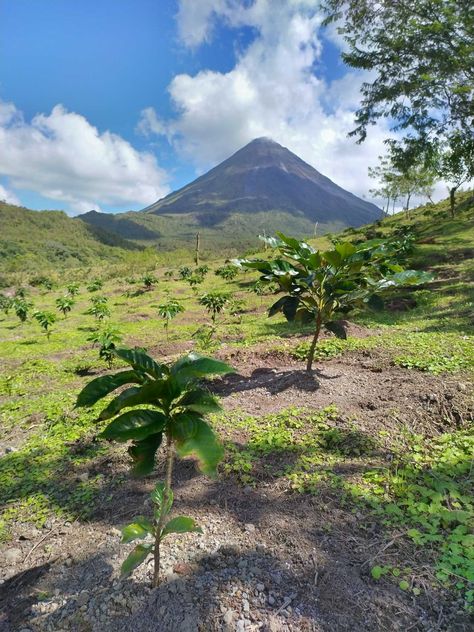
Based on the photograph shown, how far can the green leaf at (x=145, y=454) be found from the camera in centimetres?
188

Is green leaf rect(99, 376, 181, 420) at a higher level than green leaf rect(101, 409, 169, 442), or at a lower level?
higher

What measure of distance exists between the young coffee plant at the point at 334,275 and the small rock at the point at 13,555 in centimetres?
341

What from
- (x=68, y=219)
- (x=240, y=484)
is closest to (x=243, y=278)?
(x=240, y=484)

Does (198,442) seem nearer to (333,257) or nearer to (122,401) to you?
(122,401)

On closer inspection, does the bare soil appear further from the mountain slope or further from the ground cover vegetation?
the mountain slope

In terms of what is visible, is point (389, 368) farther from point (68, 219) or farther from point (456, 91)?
point (68, 219)

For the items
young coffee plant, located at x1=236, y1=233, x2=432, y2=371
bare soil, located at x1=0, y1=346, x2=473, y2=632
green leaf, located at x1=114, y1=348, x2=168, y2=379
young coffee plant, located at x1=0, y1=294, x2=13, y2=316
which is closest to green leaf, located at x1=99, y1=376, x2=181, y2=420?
green leaf, located at x1=114, y1=348, x2=168, y2=379

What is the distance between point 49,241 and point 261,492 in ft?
358

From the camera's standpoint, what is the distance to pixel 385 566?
2172 mm

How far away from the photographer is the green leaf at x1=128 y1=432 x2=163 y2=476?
74.1 inches

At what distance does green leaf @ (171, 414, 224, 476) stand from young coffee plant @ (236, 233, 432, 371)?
9.77 ft

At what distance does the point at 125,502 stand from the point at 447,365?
4.25 m

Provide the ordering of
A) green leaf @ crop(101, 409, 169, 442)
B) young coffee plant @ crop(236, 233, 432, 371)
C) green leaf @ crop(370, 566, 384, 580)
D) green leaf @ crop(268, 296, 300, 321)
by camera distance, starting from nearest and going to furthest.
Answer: green leaf @ crop(101, 409, 169, 442)
green leaf @ crop(370, 566, 384, 580)
young coffee plant @ crop(236, 233, 432, 371)
green leaf @ crop(268, 296, 300, 321)

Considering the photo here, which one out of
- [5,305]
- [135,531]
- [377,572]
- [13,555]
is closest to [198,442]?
[135,531]
